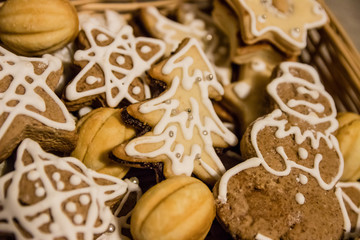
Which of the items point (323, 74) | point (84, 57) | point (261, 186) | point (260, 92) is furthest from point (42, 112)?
point (323, 74)

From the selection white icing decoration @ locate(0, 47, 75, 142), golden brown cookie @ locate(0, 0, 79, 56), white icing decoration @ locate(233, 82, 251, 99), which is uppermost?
golden brown cookie @ locate(0, 0, 79, 56)

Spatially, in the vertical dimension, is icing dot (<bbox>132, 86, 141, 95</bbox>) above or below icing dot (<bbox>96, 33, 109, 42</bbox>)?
below

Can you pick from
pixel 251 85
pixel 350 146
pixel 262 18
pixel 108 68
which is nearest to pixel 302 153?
pixel 350 146

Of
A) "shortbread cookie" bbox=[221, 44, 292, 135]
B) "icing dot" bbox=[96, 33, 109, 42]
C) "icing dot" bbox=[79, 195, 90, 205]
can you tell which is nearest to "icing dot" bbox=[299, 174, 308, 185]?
"shortbread cookie" bbox=[221, 44, 292, 135]

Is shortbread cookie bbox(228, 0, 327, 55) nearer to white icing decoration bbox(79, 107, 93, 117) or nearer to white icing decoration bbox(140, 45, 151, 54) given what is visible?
white icing decoration bbox(140, 45, 151, 54)

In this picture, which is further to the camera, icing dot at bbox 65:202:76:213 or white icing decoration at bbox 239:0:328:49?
white icing decoration at bbox 239:0:328:49

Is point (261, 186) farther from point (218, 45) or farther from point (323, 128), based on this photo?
point (218, 45)

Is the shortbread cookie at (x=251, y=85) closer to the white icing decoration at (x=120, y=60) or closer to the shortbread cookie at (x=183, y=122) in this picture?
the shortbread cookie at (x=183, y=122)

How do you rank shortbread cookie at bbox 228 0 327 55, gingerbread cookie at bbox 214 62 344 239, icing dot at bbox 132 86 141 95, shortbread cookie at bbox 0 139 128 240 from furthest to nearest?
shortbread cookie at bbox 228 0 327 55
icing dot at bbox 132 86 141 95
gingerbread cookie at bbox 214 62 344 239
shortbread cookie at bbox 0 139 128 240

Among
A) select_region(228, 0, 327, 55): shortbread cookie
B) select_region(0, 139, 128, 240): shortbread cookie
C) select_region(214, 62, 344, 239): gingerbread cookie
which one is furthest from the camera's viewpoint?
select_region(228, 0, 327, 55): shortbread cookie
